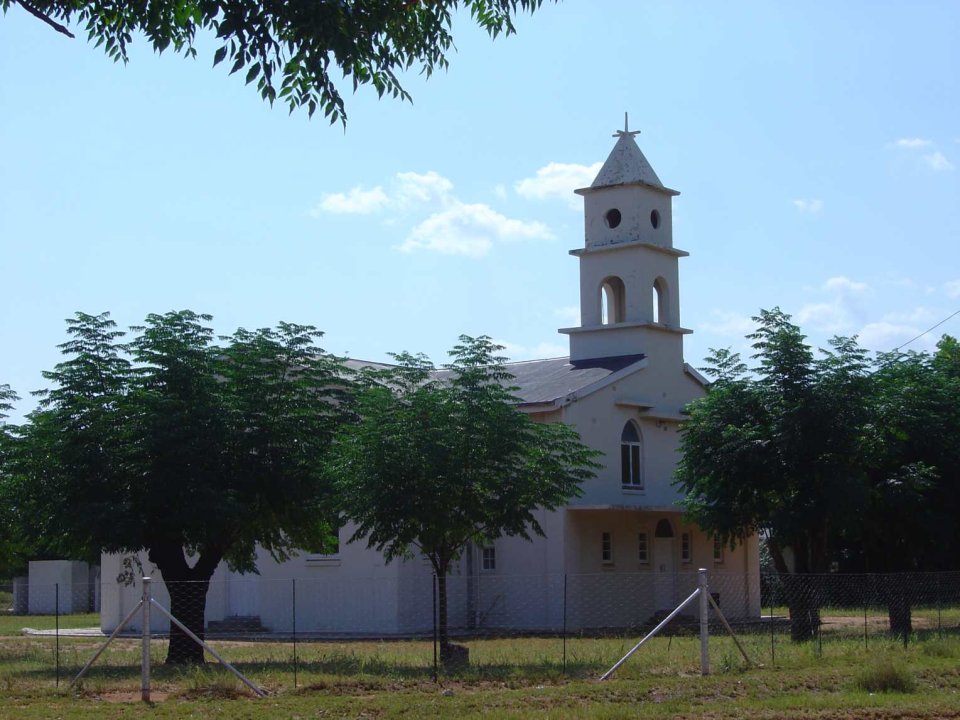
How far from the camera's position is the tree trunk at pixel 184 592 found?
23.5 meters

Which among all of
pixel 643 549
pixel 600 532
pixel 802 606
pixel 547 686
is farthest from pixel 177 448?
pixel 643 549

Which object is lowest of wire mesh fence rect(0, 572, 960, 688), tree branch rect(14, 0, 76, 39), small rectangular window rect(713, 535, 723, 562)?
wire mesh fence rect(0, 572, 960, 688)

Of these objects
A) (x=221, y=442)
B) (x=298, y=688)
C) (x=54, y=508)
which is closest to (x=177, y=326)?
(x=221, y=442)

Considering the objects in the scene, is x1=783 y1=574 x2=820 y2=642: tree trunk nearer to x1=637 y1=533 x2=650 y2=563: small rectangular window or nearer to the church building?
the church building

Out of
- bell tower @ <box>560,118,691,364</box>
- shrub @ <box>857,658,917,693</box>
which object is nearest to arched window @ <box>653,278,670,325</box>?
bell tower @ <box>560,118,691,364</box>

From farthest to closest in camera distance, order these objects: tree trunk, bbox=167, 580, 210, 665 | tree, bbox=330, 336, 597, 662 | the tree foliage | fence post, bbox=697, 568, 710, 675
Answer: the tree foliage, tree trunk, bbox=167, 580, 210, 665, tree, bbox=330, 336, 597, 662, fence post, bbox=697, 568, 710, 675

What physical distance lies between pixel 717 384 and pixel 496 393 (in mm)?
6502

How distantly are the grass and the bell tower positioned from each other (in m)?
15.1

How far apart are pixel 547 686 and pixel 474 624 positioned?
1581 centimetres

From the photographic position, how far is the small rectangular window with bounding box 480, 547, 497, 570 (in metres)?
34.7

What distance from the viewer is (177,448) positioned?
910 inches

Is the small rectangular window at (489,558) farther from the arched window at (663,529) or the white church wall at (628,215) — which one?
the white church wall at (628,215)

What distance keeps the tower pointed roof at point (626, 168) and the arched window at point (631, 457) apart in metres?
6.89

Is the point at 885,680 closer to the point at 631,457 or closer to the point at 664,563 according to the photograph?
the point at 631,457
